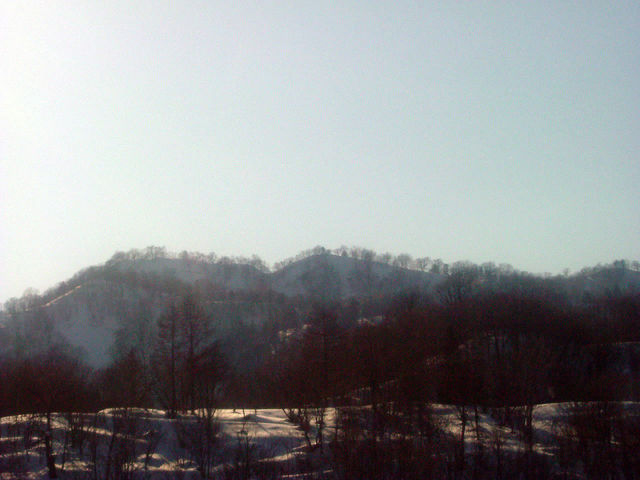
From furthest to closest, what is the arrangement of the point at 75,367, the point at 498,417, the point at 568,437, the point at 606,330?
the point at 606,330
the point at 75,367
the point at 498,417
the point at 568,437

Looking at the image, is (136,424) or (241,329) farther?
(241,329)

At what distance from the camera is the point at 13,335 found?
326 feet

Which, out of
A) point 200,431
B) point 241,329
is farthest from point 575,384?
point 241,329

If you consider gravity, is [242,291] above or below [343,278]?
below

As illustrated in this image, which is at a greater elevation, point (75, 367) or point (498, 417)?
point (75, 367)

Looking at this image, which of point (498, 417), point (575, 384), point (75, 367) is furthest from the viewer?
point (575, 384)

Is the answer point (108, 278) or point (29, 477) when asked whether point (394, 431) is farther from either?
point (108, 278)

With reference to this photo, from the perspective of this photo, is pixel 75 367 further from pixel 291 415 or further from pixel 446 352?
pixel 446 352

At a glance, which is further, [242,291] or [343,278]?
[343,278]

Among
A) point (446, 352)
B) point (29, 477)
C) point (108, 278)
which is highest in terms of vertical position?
point (108, 278)

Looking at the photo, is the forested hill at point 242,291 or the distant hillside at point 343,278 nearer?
the forested hill at point 242,291

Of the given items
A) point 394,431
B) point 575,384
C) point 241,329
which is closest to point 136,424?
point 394,431

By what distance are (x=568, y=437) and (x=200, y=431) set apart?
13997mm

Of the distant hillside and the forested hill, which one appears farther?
the distant hillside
